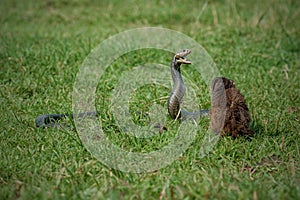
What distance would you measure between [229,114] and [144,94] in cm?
134

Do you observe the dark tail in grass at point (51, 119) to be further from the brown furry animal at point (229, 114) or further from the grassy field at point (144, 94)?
the brown furry animal at point (229, 114)

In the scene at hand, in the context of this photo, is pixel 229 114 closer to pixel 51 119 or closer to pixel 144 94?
pixel 144 94

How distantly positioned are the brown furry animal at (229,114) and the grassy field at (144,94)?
90 mm

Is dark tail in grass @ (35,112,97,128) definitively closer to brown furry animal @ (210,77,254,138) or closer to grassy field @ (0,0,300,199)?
grassy field @ (0,0,300,199)

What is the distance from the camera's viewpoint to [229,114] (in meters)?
4.04

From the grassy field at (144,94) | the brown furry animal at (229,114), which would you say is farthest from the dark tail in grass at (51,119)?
the brown furry animal at (229,114)

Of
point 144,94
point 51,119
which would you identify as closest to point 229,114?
point 144,94

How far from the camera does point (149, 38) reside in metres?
7.07

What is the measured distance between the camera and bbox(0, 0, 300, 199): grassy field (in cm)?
329

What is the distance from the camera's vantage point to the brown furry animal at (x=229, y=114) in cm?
405

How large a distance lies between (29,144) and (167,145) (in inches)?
42.8

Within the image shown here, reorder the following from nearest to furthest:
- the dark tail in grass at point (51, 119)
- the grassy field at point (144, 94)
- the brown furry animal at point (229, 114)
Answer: the grassy field at point (144, 94) < the brown furry animal at point (229, 114) < the dark tail in grass at point (51, 119)

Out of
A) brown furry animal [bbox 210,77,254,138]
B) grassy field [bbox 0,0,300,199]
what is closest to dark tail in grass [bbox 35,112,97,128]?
grassy field [bbox 0,0,300,199]

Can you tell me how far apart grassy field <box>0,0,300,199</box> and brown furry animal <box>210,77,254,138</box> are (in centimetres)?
9
